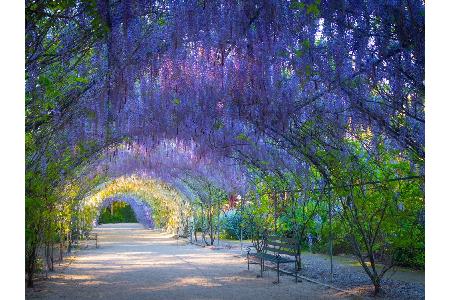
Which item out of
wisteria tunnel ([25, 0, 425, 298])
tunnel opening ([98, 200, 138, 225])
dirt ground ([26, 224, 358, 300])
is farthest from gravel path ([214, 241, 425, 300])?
tunnel opening ([98, 200, 138, 225])

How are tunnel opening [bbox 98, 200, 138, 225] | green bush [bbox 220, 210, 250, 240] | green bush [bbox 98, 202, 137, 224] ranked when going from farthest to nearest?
green bush [bbox 98, 202, 137, 224], tunnel opening [bbox 98, 200, 138, 225], green bush [bbox 220, 210, 250, 240]

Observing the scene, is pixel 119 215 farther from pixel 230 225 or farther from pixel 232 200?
pixel 232 200

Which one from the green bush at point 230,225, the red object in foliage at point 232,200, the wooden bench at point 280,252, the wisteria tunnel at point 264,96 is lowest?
the green bush at point 230,225

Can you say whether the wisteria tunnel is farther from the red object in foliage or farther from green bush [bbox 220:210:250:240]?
green bush [bbox 220:210:250:240]

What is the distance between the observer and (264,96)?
726 centimetres

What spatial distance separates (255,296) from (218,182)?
9.25 m

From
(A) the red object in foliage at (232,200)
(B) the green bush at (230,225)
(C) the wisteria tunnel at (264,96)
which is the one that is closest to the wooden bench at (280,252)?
(C) the wisteria tunnel at (264,96)

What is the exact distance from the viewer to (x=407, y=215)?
257 inches

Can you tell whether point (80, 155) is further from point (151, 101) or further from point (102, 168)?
point (102, 168)

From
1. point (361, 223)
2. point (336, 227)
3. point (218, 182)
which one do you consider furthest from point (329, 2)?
point (218, 182)

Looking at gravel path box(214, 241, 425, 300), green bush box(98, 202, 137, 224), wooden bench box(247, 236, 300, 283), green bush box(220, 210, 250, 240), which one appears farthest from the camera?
green bush box(98, 202, 137, 224)

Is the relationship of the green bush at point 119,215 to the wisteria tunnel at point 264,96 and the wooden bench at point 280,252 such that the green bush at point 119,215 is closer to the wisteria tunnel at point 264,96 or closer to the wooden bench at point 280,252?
the wisteria tunnel at point 264,96

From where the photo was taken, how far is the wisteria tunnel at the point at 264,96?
4.94 m

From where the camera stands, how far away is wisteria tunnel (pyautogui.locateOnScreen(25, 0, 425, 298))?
Answer: 4.94 meters
